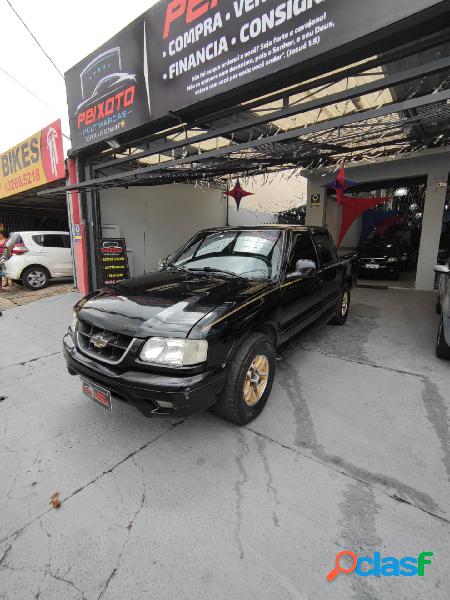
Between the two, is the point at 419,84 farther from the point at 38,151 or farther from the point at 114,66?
the point at 38,151

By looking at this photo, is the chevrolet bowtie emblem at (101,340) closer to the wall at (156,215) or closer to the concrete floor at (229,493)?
the concrete floor at (229,493)

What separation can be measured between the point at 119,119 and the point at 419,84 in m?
4.88

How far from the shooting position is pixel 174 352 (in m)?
2.12

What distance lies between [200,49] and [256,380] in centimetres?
455

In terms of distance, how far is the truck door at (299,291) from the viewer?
3123mm

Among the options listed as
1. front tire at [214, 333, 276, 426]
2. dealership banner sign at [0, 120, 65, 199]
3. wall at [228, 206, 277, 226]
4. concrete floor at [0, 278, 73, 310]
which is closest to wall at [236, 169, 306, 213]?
wall at [228, 206, 277, 226]

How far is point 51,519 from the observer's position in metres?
1.84

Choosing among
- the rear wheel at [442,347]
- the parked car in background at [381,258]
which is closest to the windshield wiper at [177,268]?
the rear wheel at [442,347]

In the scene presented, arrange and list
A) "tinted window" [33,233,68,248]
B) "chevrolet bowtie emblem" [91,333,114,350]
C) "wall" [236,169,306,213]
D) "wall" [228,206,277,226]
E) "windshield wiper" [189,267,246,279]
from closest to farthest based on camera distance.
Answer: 1. "chevrolet bowtie emblem" [91,333,114,350]
2. "windshield wiper" [189,267,246,279]
3. "tinted window" [33,233,68,248]
4. "wall" [228,206,277,226]
5. "wall" [236,169,306,213]

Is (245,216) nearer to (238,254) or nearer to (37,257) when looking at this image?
(37,257)

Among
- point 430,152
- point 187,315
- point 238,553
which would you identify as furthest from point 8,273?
point 430,152

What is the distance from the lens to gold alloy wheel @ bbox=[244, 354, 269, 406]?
2617 millimetres

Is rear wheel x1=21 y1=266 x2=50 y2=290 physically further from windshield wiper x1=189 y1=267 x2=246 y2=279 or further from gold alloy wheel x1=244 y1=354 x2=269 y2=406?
gold alloy wheel x1=244 y1=354 x2=269 y2=406

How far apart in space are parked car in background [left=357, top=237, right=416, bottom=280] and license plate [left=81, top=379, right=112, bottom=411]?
953 centimetres
